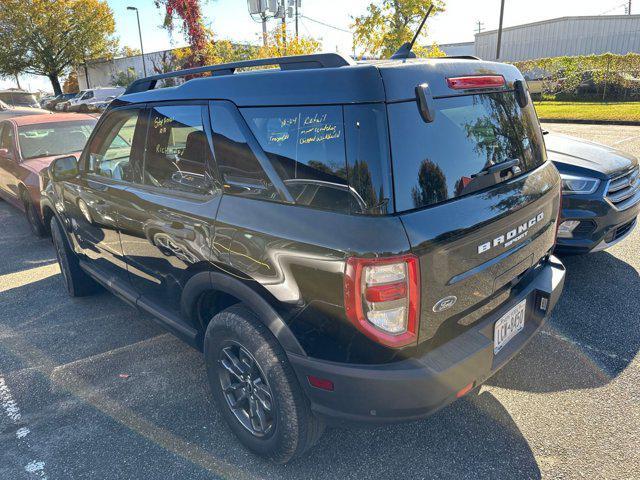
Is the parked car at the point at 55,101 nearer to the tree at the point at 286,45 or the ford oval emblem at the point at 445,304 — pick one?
the tree at the point at 286,45

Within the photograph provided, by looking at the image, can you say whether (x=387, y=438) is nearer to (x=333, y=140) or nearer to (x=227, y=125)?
(x=333, y=140)

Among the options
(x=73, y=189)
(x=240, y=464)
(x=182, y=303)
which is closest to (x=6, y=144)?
(x=73, y=189)

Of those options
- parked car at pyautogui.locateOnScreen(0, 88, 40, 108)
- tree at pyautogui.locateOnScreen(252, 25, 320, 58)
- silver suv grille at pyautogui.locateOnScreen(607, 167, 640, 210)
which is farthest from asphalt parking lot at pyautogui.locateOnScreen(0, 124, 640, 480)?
parked car at pyautogui.locateOnScreen(0, 88, 40, 108)

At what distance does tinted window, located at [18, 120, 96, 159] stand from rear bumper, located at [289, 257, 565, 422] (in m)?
5.90

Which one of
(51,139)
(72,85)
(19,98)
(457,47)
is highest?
(457,47)

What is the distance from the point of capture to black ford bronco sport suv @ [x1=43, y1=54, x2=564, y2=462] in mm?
1698

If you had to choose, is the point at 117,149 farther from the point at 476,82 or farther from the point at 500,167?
the point at 500,167

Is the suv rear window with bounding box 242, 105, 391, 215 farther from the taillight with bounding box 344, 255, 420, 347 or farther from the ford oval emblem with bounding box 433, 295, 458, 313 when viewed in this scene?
the ford oval emblem with bounding box 433, 295, 458, 313

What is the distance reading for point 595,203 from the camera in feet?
12.2

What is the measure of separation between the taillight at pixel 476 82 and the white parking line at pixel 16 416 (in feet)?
9.02

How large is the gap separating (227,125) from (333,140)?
0.66 metres

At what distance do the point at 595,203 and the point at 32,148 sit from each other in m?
6.84

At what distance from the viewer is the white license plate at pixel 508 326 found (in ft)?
6.87

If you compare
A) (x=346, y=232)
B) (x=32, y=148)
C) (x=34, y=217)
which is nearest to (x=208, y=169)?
(x=346, y=232)
